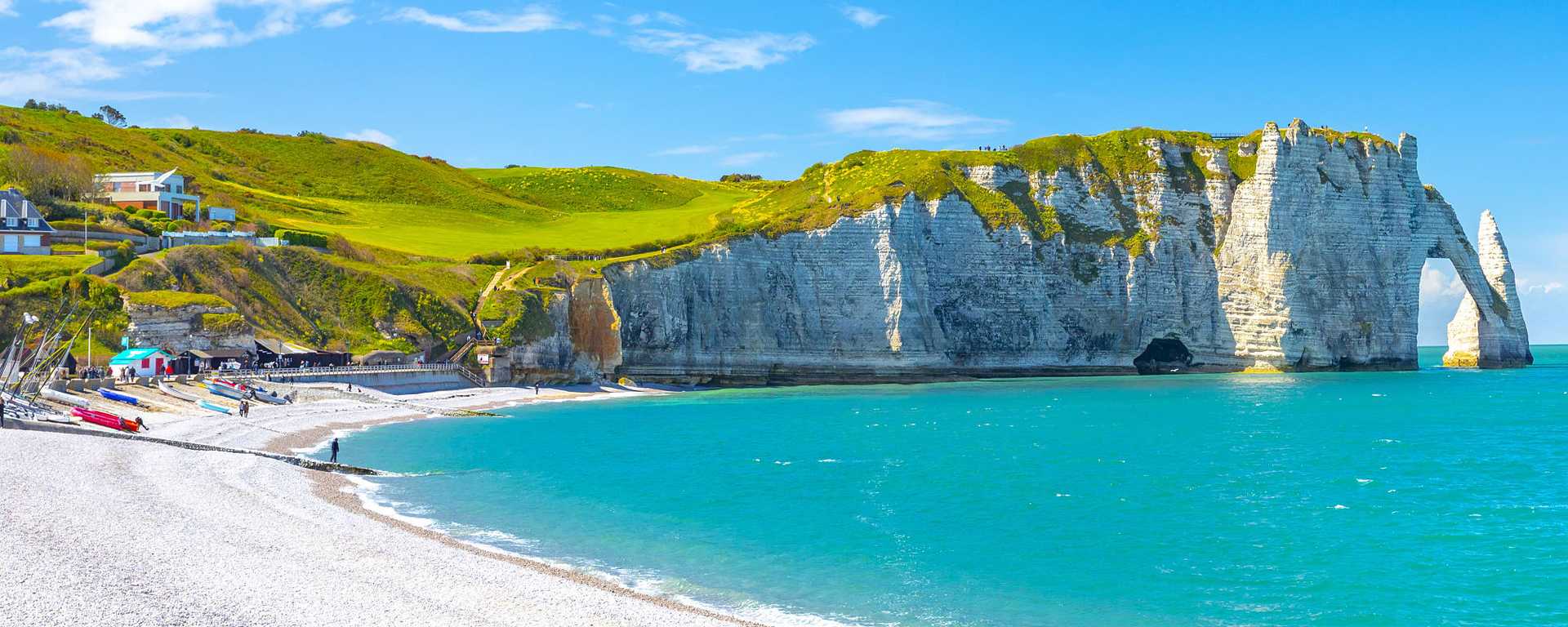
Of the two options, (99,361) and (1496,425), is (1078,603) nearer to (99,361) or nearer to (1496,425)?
(1496,425)

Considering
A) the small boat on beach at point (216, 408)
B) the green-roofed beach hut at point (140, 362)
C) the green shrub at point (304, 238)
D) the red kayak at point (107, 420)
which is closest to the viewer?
the red kayak at point (107, 420)

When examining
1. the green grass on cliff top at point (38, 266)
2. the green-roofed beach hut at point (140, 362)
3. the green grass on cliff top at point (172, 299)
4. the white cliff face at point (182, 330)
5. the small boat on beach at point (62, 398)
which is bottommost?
the small boat on beach at point (62, 398)

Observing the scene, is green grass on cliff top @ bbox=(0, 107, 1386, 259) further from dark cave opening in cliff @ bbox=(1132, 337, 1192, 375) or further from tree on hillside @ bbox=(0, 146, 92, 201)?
dark cave opening in cliff @ bbox=(1132, 337, 1192, 375)

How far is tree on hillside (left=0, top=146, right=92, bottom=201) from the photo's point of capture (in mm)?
102812

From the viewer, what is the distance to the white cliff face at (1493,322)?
420 ft

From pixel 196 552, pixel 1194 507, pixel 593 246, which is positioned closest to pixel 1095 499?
pixel 1194 507

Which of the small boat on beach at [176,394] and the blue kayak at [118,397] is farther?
the small boat on beach at [176,394]

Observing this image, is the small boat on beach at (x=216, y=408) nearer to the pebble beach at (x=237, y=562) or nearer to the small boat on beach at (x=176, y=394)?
the small boat on beach at (x=176, y=394)

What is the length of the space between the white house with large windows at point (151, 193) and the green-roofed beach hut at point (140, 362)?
41.5m

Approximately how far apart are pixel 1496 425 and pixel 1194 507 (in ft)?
121

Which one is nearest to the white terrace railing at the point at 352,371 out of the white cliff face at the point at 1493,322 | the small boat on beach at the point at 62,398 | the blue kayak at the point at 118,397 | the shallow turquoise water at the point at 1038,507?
the blue kayak at the point at 118,397

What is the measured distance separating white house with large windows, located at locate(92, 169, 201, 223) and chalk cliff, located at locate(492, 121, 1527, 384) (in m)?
47.8

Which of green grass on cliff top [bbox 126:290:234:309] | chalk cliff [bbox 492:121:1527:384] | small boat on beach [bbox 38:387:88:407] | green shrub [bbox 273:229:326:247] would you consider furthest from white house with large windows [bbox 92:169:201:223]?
small boat on beach [bbox 38:387:88:407]

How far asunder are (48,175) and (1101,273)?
99.0 meters
